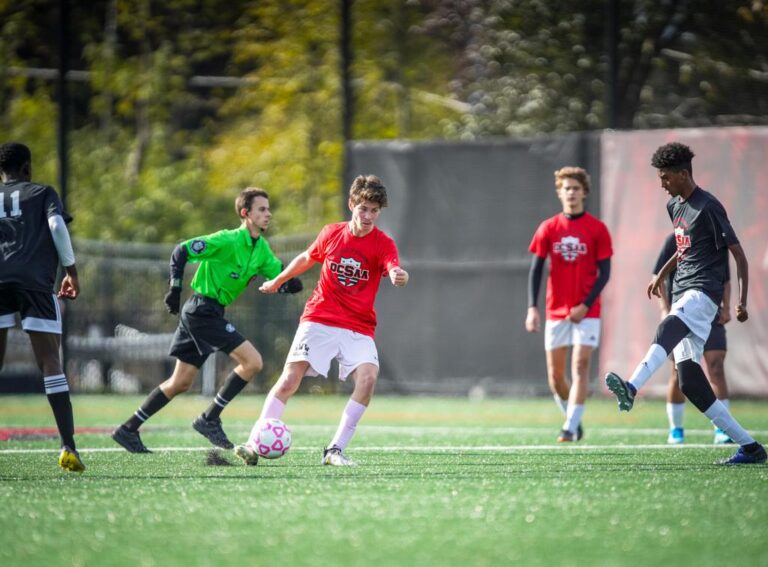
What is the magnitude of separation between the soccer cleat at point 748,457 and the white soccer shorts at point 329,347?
2.38 metres

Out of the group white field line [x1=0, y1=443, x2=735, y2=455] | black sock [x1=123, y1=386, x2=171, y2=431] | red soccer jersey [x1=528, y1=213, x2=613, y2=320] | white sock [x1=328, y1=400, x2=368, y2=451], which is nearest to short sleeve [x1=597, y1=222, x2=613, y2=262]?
red soccer jersey [x1=528, y1=213, x2=613, y2=320]

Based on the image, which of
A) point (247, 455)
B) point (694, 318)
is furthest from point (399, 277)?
point (694, 318)

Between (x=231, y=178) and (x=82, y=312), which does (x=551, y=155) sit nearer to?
(x=82, y=312)

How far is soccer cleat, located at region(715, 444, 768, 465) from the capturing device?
7.62m

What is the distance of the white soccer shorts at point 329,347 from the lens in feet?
25.7

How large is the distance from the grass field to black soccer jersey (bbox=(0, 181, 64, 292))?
123 cm

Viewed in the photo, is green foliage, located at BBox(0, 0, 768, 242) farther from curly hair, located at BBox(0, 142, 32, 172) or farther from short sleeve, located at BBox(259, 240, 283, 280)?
curly hair, located at BBox(0, 142, 32, 172)

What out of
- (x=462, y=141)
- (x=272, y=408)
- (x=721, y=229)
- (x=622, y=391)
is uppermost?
(x=462, y=141)

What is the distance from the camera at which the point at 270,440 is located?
24.6 ft

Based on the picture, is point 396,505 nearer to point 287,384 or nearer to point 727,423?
point 287,384

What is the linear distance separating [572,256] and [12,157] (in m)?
4.72

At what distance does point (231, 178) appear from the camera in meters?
26.2

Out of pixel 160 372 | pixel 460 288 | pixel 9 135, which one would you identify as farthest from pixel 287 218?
pixel 460 288

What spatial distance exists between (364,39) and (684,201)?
15444mm
